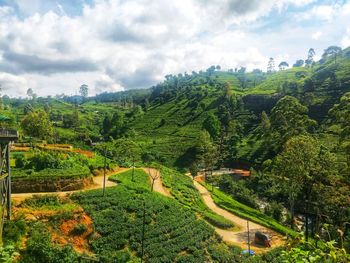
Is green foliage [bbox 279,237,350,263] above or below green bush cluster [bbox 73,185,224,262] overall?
above

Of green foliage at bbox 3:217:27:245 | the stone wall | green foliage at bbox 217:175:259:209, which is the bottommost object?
green foliage at bbox 217:175:259:209

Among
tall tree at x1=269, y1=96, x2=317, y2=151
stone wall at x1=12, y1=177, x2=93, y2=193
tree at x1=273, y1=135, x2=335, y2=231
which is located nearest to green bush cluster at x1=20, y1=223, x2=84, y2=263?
stone wall at x1=12, y1=177, x2=93, y2=193

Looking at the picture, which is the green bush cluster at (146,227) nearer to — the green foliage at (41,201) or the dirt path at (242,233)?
the green foliage at (41,201)

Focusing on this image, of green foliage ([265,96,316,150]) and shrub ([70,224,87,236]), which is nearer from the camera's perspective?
shrub ([70,224,87,236])

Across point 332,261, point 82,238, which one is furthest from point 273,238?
point 332,261

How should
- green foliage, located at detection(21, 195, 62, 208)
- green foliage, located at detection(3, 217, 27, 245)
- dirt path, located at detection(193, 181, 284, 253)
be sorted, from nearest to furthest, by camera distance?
green foliage, located at detection(3, 217, 27, 245) < green foliage, located at detection(21, 195, 62, 208) < dirt path, located at detection(193, 181, 284, 253)

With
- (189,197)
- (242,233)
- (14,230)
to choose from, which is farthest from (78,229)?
(189,197)

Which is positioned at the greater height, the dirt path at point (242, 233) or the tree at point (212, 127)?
the tree at point (212, 127)

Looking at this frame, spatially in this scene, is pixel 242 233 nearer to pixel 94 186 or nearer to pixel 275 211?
pixel 275 211

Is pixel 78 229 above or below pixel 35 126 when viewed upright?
below

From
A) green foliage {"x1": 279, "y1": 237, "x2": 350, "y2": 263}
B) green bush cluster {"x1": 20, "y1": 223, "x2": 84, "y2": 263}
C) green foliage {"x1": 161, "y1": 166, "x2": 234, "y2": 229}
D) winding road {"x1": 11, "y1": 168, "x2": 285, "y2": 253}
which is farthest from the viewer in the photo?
green foliage {"x1": 161, "y1": 166, "x2": 234, "y2": 229}

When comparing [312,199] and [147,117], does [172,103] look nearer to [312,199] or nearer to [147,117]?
[147,117]

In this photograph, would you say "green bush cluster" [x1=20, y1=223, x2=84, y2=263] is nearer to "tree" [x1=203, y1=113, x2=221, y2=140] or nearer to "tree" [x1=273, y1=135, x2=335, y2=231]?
"tree" [x1=273, y1=135, x2=335, y2=231]

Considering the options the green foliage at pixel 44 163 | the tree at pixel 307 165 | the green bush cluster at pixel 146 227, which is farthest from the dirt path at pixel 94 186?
the tree at pixel 307 165
